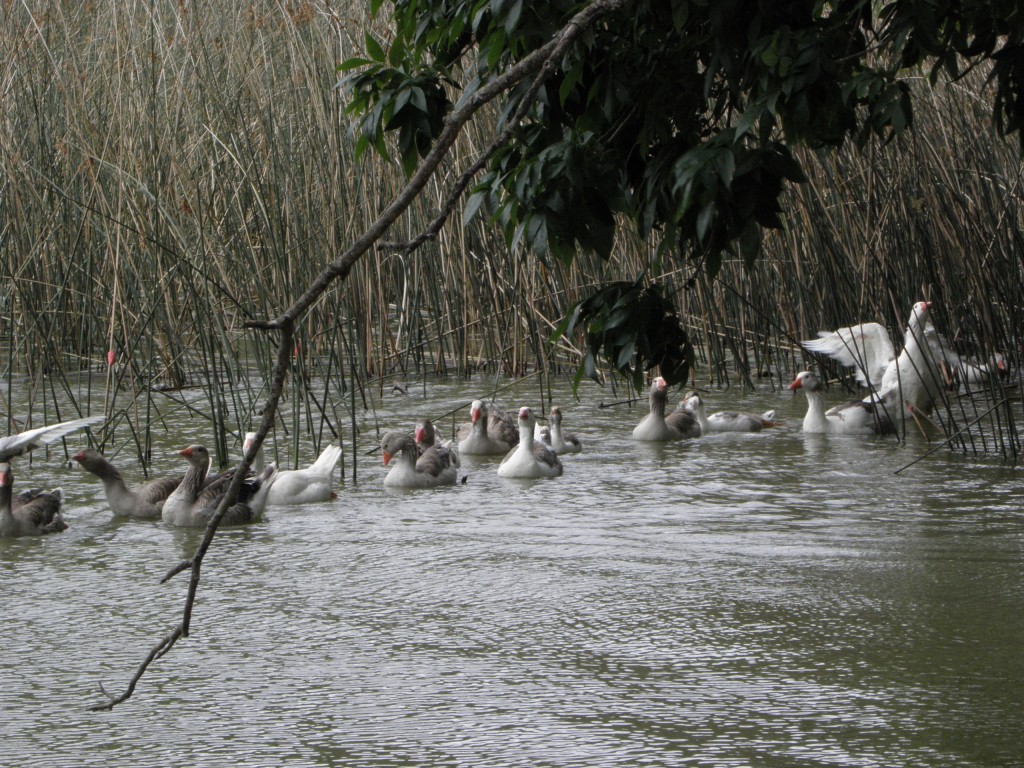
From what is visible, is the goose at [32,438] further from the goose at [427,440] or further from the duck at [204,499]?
the goose at [427,440]

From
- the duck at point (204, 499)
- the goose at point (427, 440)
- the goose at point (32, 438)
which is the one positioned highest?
the goose at point (32, 438)

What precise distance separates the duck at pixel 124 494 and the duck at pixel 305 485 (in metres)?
0.38

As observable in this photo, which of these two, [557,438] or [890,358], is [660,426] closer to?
[557,438]

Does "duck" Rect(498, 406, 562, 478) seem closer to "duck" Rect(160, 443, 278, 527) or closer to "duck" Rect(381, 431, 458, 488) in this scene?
"duck" Rect(381, 431, 458, 488)

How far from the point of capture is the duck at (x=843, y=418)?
7.10 meters

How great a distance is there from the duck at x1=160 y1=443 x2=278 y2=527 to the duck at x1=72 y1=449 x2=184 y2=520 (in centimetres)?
5

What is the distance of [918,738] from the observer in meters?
2.94

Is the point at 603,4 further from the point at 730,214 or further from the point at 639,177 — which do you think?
the point at 639,177

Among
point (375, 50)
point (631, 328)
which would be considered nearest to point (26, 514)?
point (631, 328)

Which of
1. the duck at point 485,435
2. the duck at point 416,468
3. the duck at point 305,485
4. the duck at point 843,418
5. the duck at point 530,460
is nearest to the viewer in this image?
the duck at point 305,485

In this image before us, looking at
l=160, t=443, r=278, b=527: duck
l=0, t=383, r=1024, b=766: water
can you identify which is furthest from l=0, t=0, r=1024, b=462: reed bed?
l=0, t=383, r=1024, b=766: water

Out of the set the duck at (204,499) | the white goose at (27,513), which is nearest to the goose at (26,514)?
the white goose at (27,513)

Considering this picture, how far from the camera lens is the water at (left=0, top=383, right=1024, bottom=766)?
301 centimetres

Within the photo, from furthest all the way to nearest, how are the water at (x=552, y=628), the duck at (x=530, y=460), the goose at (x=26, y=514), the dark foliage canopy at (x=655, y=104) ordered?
1. the duck at (x=530, y=460)
2. the goose at (x=26, y=514)
3. the water at (x=552, y=628)
4. the dark foliage canopy at (x=655, y=104)
